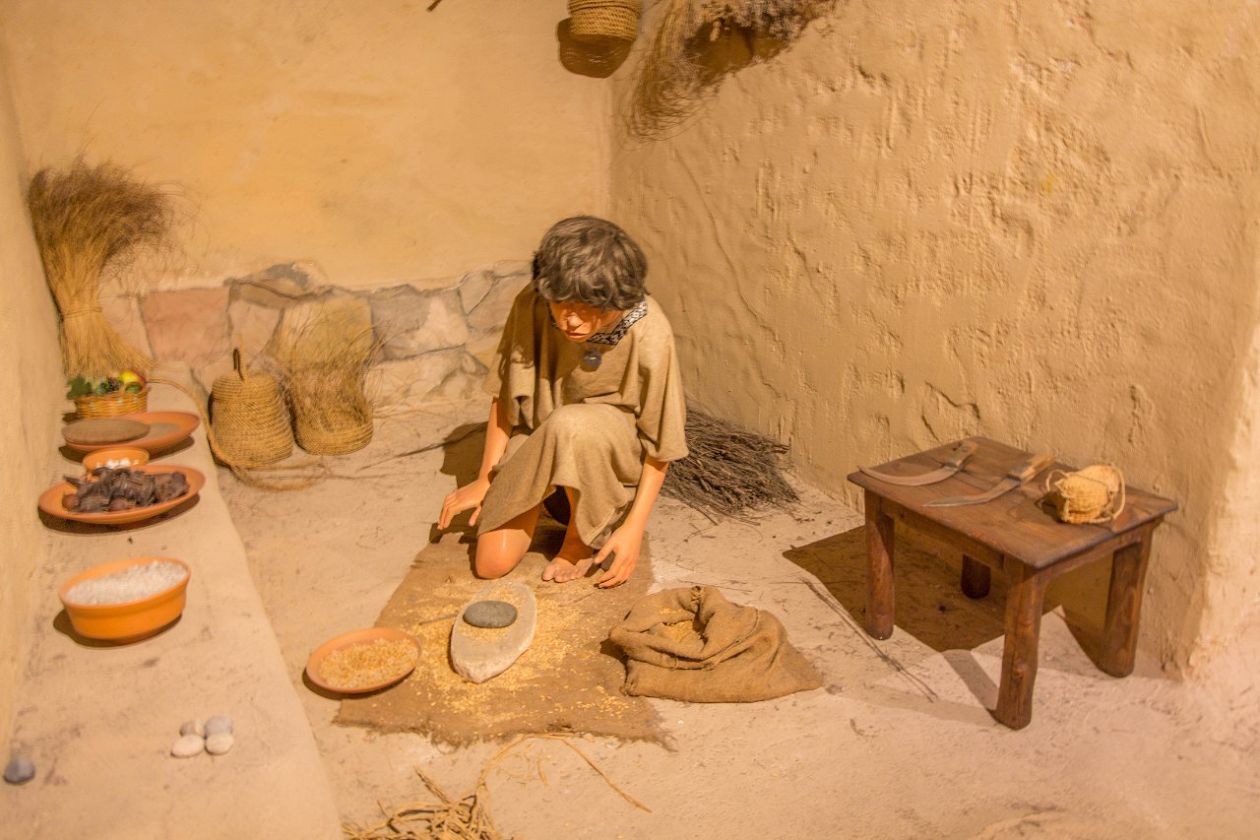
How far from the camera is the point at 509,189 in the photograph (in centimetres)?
444

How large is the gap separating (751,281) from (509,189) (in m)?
1.41

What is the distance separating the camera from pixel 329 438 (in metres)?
3.88

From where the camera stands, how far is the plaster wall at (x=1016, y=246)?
2096 mm

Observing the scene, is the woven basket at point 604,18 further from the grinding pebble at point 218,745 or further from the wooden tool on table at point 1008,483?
the grinding pebble at point 218,745

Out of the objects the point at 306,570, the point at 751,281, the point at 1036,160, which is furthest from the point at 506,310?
the point at 1036,160

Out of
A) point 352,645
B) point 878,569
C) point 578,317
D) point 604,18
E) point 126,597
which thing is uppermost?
point 604,18

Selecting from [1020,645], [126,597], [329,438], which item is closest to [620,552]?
[1020,645]

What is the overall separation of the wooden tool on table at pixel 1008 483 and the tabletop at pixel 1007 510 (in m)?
0.01

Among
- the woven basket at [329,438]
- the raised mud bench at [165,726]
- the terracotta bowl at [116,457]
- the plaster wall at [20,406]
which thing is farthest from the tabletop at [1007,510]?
the woven basket at [329,438]

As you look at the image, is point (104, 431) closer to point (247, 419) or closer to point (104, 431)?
point (104, 431)

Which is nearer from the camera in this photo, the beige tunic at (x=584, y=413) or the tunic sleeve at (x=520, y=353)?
the beige tunic at (x=584, y=413)

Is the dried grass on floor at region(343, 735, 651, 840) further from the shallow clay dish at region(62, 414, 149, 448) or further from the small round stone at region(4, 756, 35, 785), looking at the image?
the shallow clay dish at region(62, 414, 149, 448)

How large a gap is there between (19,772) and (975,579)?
234cm

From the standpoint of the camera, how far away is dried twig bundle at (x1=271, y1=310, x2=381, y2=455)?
3881 mm
